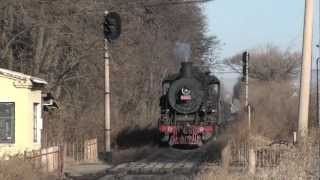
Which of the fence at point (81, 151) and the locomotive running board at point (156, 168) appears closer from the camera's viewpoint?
the locomotive running board at point (156, 168)

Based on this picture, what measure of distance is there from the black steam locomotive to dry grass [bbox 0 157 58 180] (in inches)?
611

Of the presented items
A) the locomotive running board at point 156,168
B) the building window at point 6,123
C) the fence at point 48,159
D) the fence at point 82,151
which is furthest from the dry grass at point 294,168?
the fence at point 82,151

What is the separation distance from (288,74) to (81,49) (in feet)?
193

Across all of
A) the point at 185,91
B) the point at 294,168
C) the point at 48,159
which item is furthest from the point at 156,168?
the point at 185,91

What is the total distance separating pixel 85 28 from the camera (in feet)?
114

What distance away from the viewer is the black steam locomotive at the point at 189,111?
3231cm

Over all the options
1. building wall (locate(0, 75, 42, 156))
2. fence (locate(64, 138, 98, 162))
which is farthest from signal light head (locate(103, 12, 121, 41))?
building wall (locate(0, 75, 42, 156))

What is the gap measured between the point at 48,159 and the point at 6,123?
13.6 ft

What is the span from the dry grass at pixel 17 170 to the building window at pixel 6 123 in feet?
20.1

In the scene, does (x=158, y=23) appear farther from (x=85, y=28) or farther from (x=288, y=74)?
(x=288, y=74)

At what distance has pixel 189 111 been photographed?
3278 cm

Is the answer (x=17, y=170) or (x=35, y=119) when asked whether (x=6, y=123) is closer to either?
(x=35, y=119)

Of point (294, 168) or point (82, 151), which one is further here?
point (82, 151)

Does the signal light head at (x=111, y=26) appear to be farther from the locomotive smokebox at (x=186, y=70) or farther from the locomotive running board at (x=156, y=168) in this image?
the locomotive running board at (x=156, y=168)
